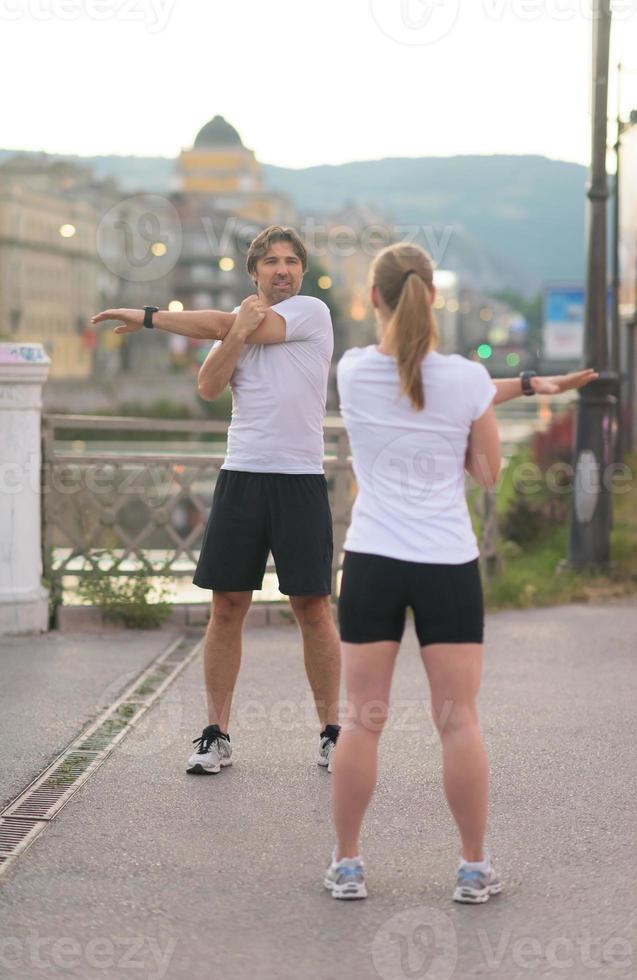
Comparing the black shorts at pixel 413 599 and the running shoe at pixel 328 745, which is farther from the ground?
the black shorts at pixel 413 599

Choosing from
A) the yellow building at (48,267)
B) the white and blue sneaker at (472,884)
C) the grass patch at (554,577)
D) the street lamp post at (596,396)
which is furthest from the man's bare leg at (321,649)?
the yellow building at (48,267)

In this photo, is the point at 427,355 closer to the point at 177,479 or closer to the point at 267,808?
the point at 267,808

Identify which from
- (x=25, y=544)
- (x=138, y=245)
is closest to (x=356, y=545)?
(x=25, y=544)

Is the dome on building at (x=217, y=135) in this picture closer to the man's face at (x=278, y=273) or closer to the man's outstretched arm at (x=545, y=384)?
the man's face at (x=278, y=273)

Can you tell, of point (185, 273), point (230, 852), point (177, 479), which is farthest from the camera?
point (185, 273)

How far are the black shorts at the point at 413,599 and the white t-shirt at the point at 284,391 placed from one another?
137 centimetres

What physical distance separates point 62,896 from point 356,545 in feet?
4.06

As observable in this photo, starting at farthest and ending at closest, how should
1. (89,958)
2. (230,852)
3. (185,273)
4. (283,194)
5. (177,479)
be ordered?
1. (283,194)
2. (185,273)
3. (177,479)
4. (230,852)
5. (89,958)

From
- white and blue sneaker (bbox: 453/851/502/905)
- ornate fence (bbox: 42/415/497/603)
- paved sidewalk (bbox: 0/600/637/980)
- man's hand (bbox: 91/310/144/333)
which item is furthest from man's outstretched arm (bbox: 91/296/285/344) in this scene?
ornate fence (bbox: 42/415/497/603)

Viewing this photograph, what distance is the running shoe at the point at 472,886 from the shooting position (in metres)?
3.83

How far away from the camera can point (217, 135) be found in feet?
511

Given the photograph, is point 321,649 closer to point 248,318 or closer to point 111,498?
point 248,318

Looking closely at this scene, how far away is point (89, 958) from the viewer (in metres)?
3.44

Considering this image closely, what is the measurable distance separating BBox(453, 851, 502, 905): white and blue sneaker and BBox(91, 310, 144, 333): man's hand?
6.39ft
